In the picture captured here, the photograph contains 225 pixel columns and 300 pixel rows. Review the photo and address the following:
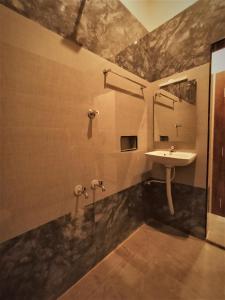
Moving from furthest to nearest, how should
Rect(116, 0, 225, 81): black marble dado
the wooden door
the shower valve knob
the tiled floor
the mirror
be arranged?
the wooden door, the mirror, Rect(116, 0, 225, 81): black marble dado, the shower valve knob, the tiled floor

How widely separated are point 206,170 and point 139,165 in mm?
771

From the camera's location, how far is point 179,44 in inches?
68.6

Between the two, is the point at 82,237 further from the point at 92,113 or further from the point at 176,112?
the point at 176,112

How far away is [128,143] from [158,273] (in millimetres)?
1347

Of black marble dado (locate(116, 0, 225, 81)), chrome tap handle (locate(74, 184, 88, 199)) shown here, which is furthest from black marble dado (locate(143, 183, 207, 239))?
black marble dado (locate(116, 0, 225, 81))

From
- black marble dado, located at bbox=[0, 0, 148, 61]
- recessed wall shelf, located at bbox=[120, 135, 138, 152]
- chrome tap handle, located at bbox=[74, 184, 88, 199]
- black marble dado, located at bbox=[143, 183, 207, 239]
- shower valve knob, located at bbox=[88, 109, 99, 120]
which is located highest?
black marble dado, located at bbox=[0, 0, 148, 61]

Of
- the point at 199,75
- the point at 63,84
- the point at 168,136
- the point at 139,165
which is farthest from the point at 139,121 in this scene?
the point at 63,84

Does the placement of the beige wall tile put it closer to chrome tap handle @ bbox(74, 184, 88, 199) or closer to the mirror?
chrome tap handle @ bbox(74, 184, 88, 199)

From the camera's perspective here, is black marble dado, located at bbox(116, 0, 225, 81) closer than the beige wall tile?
No

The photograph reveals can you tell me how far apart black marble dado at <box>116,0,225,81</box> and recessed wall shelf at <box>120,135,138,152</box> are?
0.81 meters

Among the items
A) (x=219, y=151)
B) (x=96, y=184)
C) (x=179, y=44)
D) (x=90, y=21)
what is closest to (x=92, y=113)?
(x=96, y=184)

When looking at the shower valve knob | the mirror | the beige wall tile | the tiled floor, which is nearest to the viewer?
the beige wall tile

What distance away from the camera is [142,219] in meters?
2.11

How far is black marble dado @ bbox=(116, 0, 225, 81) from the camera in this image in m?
1.48
